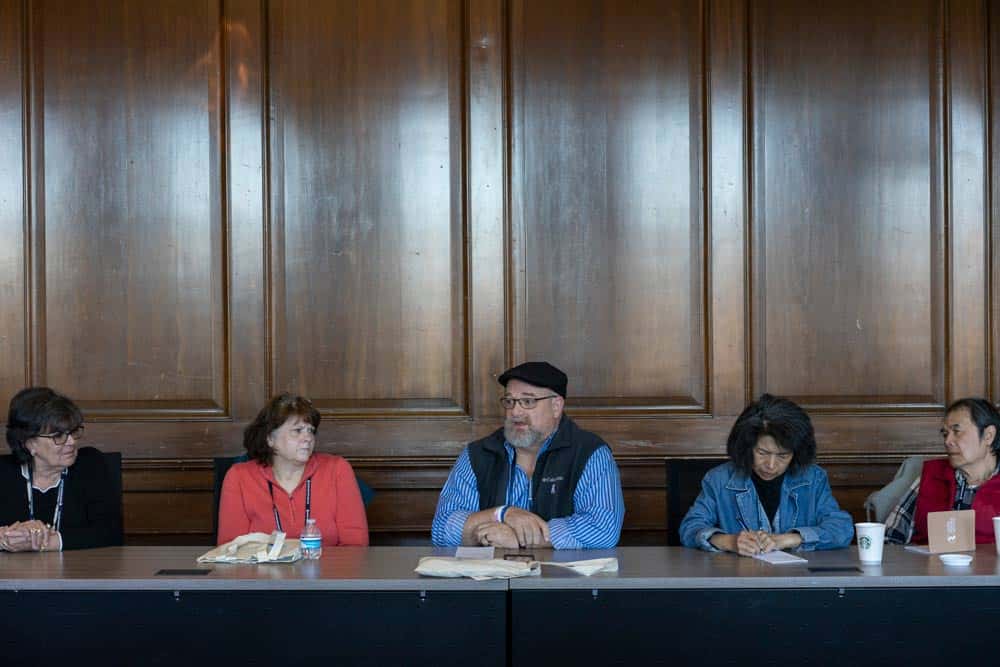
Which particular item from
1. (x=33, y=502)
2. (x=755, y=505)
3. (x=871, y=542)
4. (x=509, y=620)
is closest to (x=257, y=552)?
(x=509, y=620)

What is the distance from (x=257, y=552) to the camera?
3.26 m

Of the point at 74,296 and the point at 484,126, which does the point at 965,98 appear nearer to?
the point at 484,126

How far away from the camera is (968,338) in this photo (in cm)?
470

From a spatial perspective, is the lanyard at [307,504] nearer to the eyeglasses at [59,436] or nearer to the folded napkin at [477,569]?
the eyeglasses at [59,436]

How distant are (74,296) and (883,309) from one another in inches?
135

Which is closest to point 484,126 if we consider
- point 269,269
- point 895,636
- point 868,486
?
point 269,269

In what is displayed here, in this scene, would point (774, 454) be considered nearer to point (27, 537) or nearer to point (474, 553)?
point (474, 553)

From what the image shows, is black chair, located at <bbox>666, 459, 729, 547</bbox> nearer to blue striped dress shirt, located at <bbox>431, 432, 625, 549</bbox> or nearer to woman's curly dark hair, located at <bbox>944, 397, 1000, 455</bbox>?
blue striped dress shirt, located at <bbox>431, 432, 625, 549</bbox>

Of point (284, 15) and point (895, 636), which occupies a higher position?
point (284, 15)

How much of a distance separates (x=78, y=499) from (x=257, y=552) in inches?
39.4

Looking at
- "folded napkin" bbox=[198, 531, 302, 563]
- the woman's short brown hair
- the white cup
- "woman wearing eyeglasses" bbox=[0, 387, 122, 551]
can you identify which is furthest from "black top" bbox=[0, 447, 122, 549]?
the white cup

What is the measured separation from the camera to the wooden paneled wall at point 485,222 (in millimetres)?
4684

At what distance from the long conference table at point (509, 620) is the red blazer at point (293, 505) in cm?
89

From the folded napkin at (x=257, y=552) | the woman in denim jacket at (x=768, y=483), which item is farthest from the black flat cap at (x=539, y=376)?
the folded napkin at (x=257, y=552)
